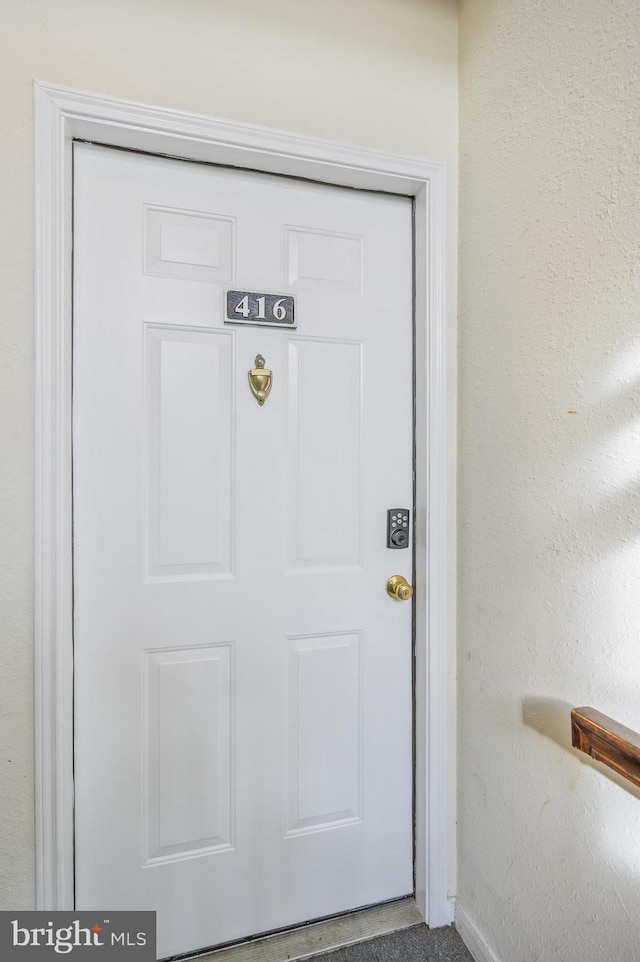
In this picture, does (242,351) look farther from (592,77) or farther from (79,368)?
(592,77)

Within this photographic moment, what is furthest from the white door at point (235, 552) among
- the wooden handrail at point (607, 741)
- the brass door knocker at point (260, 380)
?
the wooden handrail at point (607, 741)

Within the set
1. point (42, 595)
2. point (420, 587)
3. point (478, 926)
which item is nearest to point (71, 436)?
point (42, 595)

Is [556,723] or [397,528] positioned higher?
[397,528]

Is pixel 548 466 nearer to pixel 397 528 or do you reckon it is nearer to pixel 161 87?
pixel 397 528

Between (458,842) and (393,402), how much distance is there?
1.20 meters

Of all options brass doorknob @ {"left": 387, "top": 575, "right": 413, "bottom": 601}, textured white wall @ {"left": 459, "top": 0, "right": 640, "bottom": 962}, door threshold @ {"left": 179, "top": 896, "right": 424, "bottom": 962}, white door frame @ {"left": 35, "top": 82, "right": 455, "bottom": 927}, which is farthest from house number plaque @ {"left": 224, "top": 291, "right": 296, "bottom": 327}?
door threshold @ {"left": 179, "top": 896, "right": 424, "bottom": 962}

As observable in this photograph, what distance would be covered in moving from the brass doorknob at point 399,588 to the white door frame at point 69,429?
0.12 feet

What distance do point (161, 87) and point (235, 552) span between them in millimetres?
1074

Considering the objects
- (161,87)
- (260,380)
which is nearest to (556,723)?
(260,380)

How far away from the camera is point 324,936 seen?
1.33 m

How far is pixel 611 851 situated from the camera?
0.92 m

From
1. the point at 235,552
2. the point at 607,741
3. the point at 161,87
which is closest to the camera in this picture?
the point at 607,741

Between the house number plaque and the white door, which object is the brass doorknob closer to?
the white door

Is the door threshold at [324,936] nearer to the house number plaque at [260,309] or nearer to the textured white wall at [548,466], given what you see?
the textured white wall at [548,466]
